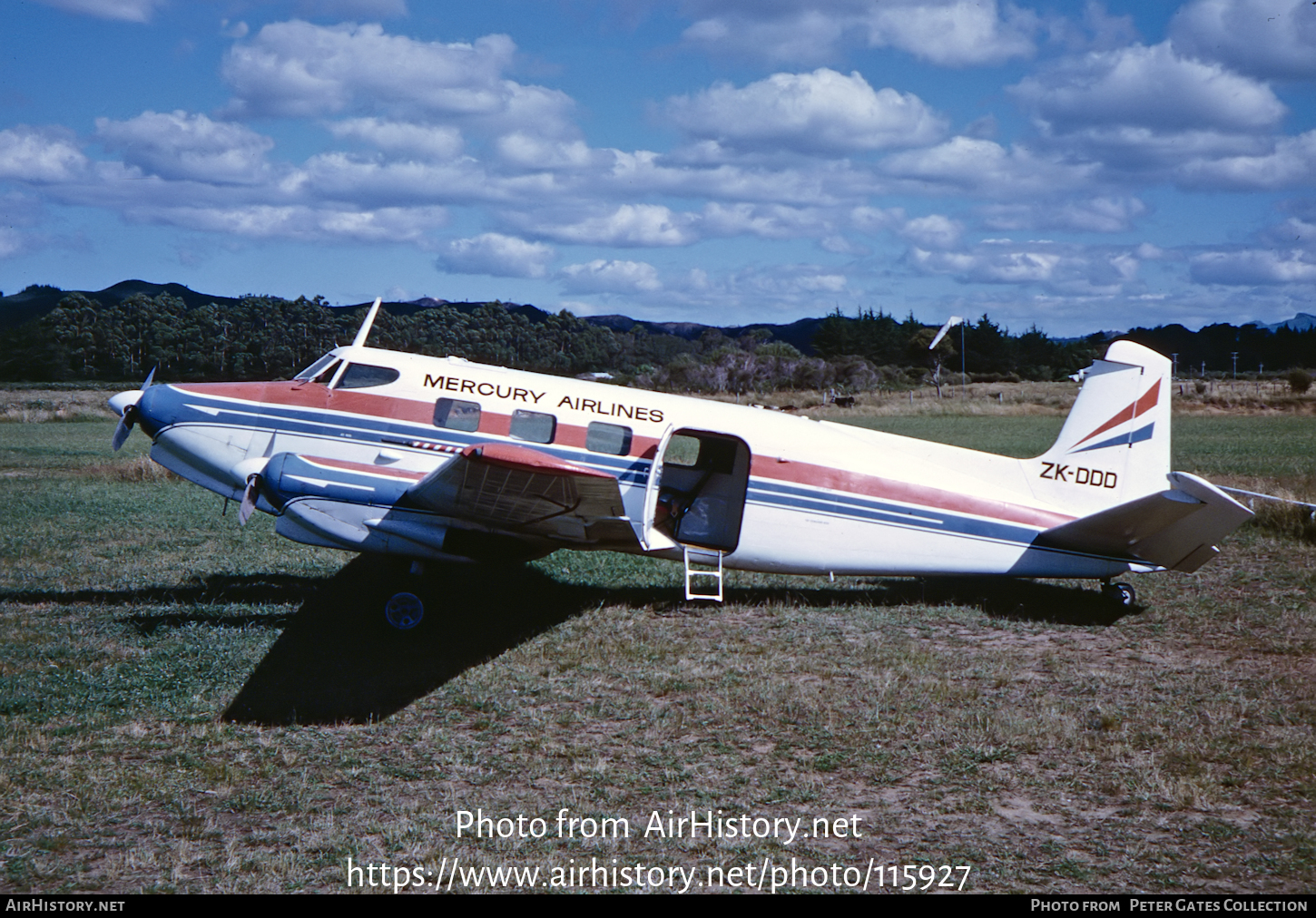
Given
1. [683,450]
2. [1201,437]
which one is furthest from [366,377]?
[1201,437]

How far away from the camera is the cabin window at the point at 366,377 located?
10000mm

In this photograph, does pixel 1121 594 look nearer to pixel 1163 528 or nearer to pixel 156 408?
pixel 1163 528

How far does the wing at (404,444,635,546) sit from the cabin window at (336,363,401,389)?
4.56 feet

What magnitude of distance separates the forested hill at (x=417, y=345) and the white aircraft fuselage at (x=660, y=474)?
4.51 meters

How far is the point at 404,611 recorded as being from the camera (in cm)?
959

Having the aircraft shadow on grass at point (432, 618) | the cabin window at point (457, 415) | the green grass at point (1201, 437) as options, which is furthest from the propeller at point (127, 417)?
the green grass at point (1201, 437)

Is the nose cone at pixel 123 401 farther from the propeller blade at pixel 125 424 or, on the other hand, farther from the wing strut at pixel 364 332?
the wing strut at pixel 364 332

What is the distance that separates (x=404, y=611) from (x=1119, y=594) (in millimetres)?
8314

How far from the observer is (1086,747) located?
22.4 feet

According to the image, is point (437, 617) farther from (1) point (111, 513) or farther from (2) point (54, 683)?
(1) point (111, 513)

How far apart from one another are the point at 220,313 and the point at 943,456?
42.2 m
